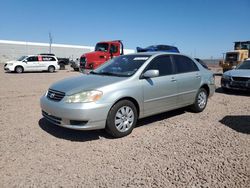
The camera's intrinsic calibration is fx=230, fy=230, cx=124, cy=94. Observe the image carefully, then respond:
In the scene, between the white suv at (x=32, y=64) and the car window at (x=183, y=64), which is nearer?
the car window at (x=183, y=64)

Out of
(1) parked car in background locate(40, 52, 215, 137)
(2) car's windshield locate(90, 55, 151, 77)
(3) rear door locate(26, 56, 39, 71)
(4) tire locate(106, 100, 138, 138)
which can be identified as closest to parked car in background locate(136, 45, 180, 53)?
(3) rear door locate(26, 56, 39, 71)

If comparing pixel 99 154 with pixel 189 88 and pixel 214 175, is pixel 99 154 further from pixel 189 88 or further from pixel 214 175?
pixel 189 88

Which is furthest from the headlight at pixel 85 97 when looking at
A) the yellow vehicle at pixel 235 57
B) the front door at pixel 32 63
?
the front door at pixel 32 63

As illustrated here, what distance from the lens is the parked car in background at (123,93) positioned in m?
4.04

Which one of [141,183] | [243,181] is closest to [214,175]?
[243,181]

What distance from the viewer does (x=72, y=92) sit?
4.11 m

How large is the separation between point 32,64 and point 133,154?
2028 centimetres

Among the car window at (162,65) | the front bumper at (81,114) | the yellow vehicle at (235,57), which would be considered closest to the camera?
the front bumper at (81,114)

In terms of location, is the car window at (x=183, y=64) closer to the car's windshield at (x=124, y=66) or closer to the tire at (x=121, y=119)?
the car's windshield at (x=124, y=66)

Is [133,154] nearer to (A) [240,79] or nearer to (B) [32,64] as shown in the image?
(A) [240,79]

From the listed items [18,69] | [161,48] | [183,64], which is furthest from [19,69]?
[183,64]

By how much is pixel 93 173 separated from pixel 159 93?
2.44 metres

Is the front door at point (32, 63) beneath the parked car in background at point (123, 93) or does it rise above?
above

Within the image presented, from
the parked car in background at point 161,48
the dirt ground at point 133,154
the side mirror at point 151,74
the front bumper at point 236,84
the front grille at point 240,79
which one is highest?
the parked car in background at point 161,48
